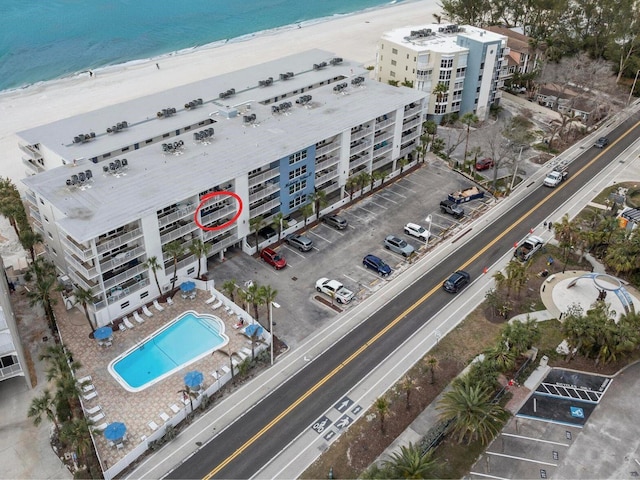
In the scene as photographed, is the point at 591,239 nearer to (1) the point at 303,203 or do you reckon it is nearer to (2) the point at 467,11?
(1) the point at 303,203

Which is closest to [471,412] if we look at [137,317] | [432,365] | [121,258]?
[432,365]

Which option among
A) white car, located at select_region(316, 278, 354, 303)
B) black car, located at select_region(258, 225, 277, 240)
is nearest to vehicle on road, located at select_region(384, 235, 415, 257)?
white car, located at select_region(316, 278, 354, 303)

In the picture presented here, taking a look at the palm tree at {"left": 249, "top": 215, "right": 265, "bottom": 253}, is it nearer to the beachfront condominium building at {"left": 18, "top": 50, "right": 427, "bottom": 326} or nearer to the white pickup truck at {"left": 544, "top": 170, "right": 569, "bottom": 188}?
the beachfront condominium building at {"left": 18, "top": 50, "right": 427, "bottom": 326}

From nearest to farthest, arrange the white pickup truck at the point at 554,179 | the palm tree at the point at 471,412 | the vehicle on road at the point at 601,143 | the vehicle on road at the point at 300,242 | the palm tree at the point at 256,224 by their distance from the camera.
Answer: the palm tree at the point at 471,412 → the palm tree at the point at 256,224 → the vehicle on road at the point at 300,242 → the white pickup truck at the point at 554,179 → the vehicle on road at the point at 601,143

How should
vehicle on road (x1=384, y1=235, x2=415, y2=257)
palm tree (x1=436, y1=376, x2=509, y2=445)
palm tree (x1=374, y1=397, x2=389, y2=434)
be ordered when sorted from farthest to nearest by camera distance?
vehicle on road (x1=384, y1=235, x2=415, y2=257)
palm tree (x1=374, y1=397, x2=389, y2=434)
palm tree (x1=436, y1=376, x2=509, y2=445)

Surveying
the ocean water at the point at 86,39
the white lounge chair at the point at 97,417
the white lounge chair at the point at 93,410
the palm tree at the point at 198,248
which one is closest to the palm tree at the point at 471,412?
the white lounge chair at the point at 97,417

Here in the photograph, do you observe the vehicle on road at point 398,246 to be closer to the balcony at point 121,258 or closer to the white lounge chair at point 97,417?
the balcony at point 121,258

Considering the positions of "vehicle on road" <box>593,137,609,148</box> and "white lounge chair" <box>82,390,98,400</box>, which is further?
"vehicle on road" <box>593,137,609,148</box>

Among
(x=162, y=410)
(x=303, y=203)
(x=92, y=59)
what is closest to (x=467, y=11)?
(x=303, y=203)
